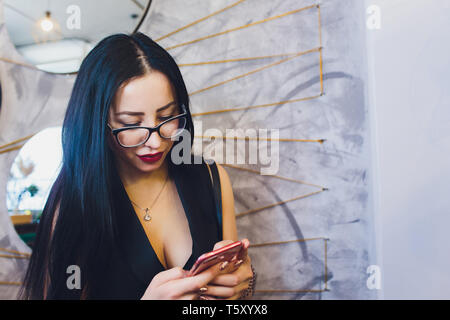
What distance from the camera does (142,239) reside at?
83 cm

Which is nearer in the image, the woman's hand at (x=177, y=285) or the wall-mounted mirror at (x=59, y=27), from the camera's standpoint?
the woman's hand at (x=177, y=285)

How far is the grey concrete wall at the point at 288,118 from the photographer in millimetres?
1075

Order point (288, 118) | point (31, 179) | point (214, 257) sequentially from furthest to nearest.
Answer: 1. point (288, 118)
2. point (31, 179)
3. point (214, 257)

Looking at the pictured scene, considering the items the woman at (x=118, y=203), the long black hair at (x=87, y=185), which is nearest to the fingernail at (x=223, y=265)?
the woman at (x=118, y=203)

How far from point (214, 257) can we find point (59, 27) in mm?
968

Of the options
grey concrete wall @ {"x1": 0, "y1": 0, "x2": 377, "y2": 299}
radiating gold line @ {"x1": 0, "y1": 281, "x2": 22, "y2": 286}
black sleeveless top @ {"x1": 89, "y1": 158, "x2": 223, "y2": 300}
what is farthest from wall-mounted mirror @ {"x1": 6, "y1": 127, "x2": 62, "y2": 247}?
black sleeveless top @ {"x1": 89, "y1": 158, "x2": 223, "y2": 300}

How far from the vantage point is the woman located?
0.77 meters

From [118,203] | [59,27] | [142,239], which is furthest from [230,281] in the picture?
[59,27]

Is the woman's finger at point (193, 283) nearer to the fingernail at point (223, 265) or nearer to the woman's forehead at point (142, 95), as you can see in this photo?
the fingernail at point (223, 265)

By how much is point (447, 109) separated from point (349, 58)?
38cm

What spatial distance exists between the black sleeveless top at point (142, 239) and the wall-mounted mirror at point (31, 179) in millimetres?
311

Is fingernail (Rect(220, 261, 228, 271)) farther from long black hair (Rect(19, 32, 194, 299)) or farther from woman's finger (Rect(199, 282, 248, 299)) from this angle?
long black hair (Rect(19, 32, 194, 299))

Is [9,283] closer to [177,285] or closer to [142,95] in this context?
[177,285]
